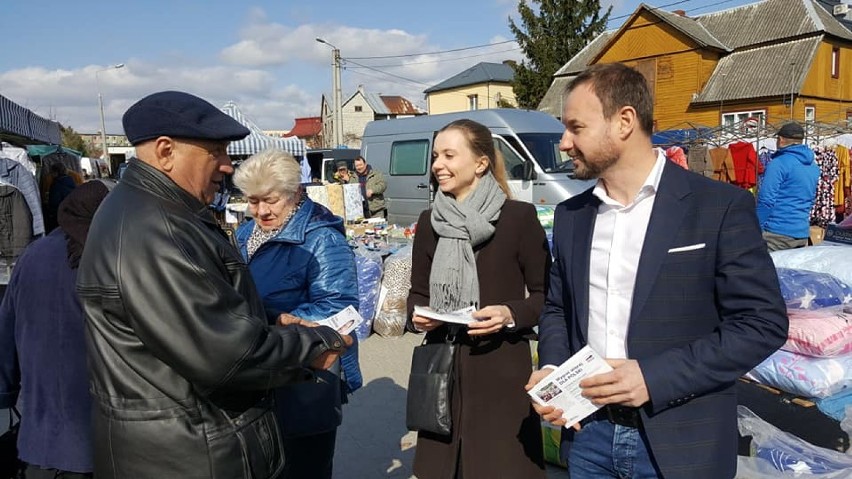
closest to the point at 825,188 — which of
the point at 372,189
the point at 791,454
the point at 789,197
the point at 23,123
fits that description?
the point at 789,197

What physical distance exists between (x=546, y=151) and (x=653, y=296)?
9128mm

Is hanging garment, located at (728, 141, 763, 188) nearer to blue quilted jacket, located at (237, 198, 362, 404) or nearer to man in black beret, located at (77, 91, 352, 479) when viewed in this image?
blue quilted jacket, located at (237, 198, 362, 404)

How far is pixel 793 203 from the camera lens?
630 cm

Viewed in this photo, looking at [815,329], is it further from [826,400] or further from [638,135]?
[638,135]

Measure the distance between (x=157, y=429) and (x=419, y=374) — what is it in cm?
122

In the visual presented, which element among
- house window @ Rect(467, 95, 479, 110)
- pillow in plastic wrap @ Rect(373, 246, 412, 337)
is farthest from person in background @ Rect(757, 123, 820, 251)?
house window @ Rect(467, 95, 479, 110)

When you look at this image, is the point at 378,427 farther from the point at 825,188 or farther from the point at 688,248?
the point at 825,188

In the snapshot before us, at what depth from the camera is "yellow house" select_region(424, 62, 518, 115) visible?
164ft

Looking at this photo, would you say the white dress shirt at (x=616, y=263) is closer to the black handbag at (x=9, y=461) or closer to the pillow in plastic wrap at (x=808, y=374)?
the pillow in plastic wrap at (x=808, y=374)

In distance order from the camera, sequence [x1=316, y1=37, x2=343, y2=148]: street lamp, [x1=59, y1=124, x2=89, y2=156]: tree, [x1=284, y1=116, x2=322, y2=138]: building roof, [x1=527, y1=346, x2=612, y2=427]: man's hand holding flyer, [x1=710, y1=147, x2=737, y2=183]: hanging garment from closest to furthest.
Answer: [x1=527, y1=346, x2=612, y2=427]: man's hand holding flyer < [x1=710, y1=147, x2=737, y2=183]: hanging garment < [x1=316, y1=37, x2=343, y2=148]: street lamp < [x1=59, y1=124, x2=89, y2=156]: tree < [x1=284, y1=116, x2=322, y2=138]: building roof

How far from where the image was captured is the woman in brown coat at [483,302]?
8.62ft

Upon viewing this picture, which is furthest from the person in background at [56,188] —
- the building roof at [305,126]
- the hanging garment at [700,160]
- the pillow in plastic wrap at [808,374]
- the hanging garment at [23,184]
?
the building roof at [305,126]

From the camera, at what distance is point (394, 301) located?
281 inches

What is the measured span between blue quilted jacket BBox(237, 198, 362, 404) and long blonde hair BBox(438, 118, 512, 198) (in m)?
0.79
